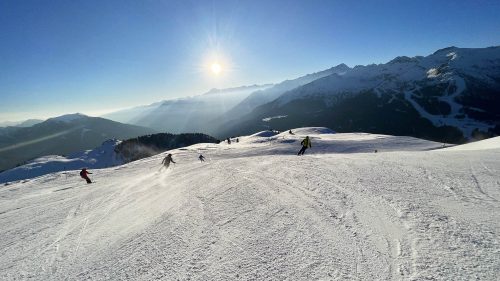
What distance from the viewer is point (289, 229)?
343 inches

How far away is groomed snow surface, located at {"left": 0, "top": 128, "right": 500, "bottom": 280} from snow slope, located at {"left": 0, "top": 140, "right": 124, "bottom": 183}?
119 m

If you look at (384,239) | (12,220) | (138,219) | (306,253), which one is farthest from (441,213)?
(12,220)

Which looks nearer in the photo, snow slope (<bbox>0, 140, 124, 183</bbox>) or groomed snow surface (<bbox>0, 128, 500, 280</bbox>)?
groomed snow surface (<bbox>0, 128, 500, 280</bbox>)

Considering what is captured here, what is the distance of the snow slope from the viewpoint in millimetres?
114637

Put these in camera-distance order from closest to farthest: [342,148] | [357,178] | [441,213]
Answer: [441,213] < [357,178] < [342,148]

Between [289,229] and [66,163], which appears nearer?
[289,229]

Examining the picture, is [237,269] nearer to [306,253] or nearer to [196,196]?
[306,253]

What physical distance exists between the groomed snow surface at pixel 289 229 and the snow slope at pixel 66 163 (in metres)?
119

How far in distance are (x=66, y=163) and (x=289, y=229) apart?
15394 centimetres

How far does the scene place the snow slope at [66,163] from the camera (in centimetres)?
11464

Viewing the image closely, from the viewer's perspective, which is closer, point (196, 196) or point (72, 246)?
point (72, 246)

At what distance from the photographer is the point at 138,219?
1155 centimetres

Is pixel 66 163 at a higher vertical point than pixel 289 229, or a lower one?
lower

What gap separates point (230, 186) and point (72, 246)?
6700 mm
